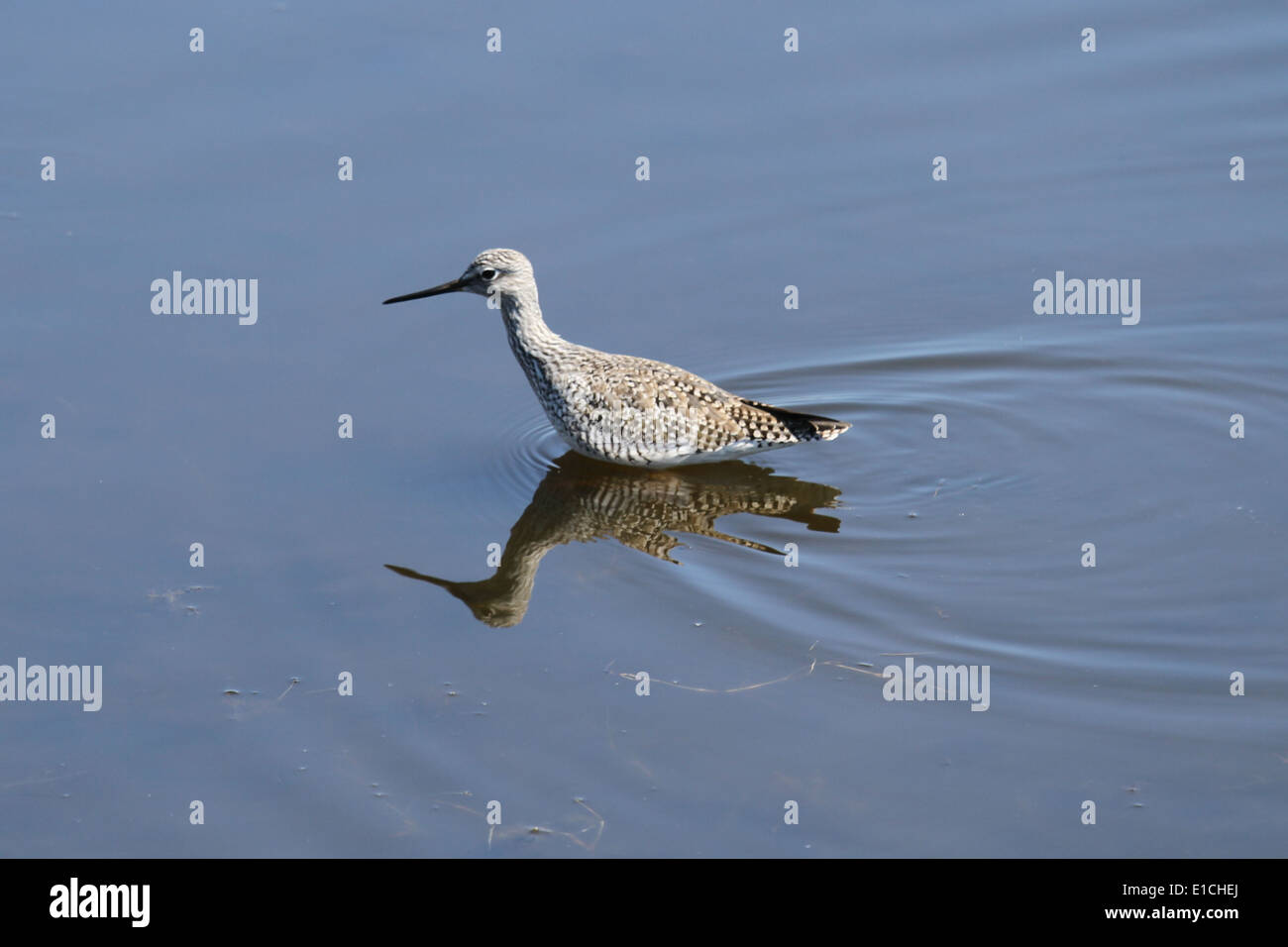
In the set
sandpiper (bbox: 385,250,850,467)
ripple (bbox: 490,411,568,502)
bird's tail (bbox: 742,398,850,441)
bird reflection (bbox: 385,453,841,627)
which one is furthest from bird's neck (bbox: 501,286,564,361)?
bird's tail (bbox: 742,398,850,441)

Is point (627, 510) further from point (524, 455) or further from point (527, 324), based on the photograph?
point (527, 324)

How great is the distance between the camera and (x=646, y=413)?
9.34 m

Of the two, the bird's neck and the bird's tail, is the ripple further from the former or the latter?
the bird's tail

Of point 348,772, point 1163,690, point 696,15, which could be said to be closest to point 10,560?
point 348,772

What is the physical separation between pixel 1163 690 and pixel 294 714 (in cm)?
409

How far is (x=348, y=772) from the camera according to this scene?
686cm

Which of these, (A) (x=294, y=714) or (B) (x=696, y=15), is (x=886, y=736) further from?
(B) (x=696, y=15)

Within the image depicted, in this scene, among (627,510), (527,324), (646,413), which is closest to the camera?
(627,510)

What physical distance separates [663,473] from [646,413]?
58 centimetres

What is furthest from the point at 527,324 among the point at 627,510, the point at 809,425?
the point at 809,425

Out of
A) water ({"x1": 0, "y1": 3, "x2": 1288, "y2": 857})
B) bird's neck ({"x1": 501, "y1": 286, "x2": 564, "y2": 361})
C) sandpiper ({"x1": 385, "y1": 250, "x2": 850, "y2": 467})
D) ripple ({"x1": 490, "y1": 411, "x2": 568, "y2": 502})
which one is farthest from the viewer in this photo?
bird's neck ({"x1": 501, "y1": 286, "x2": 564, "y2": 361})

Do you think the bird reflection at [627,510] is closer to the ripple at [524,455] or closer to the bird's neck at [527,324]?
the ripple at [524,455]

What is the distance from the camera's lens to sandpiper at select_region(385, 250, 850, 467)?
30.7ft

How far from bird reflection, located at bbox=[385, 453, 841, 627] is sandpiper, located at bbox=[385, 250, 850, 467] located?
171 mm
